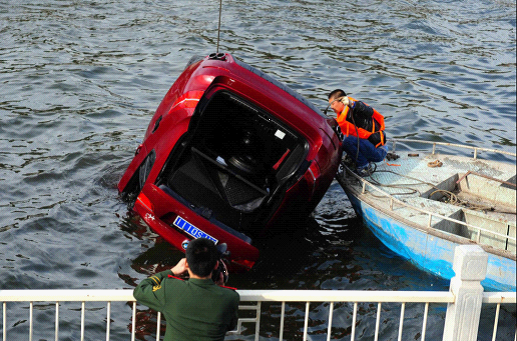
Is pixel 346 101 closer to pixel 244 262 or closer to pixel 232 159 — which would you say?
pixel 232 159

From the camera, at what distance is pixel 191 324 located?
4117 mm

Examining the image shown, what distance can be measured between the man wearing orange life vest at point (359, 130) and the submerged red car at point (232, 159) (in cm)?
108

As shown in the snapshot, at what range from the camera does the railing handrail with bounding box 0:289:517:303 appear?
13.5 feet

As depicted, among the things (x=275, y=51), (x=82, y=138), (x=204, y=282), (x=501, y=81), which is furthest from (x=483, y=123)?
(x=204, y=282)

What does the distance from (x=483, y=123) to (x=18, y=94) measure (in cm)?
1061

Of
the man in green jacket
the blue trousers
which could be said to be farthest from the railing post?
the blue trousers

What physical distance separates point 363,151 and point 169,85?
24.2ft

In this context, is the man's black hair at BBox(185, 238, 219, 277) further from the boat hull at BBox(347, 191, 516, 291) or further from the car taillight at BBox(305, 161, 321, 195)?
the boat hull at BBox(347, 191, 516, 291)

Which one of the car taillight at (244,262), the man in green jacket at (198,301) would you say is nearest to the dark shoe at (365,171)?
the car taillight at (244,262)

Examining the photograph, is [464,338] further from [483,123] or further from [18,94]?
[18,94]

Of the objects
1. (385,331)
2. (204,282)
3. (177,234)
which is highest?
(204,282)

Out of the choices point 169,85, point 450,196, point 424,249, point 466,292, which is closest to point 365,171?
point 450,196

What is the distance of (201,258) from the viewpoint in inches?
161

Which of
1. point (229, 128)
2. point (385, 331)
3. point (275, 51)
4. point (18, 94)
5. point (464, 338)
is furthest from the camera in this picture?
point (275, 51)
